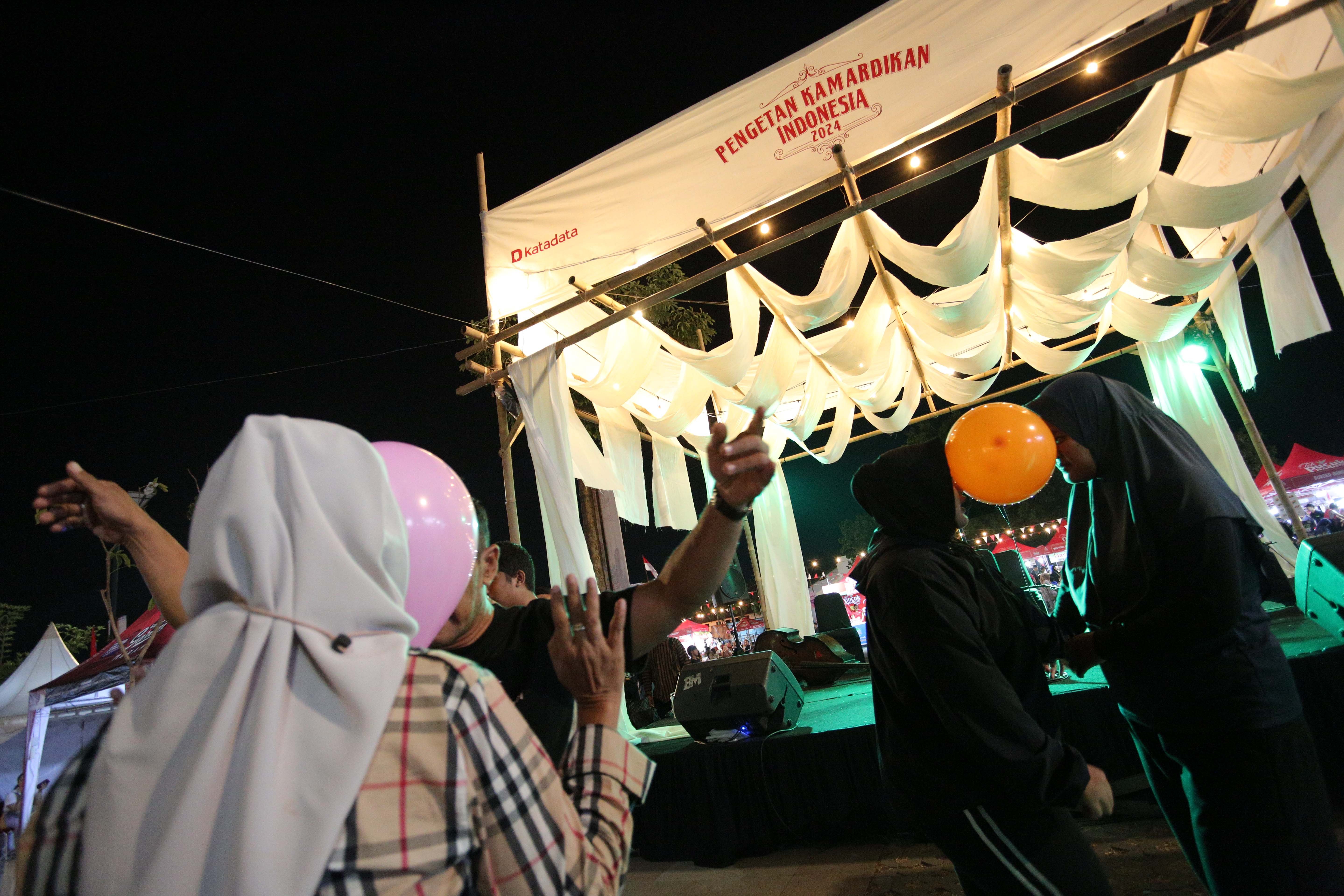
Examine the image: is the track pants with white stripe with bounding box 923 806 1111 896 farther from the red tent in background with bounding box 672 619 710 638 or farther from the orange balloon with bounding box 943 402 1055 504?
the red tent in background with bounding box 672 619 710 638

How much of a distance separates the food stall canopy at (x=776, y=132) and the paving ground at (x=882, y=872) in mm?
3850

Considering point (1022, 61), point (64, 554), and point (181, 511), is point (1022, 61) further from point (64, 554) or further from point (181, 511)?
point (64, 554)

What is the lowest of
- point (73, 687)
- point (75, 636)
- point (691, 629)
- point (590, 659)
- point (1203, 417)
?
point (691, 629)

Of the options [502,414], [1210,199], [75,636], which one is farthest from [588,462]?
[75,636]

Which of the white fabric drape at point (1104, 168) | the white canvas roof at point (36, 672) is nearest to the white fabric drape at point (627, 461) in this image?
the white fabric drape at point (1104, 168)

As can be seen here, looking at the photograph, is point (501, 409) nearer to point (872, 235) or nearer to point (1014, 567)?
point (872, 235)

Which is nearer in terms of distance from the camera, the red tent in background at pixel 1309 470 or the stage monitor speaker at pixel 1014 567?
the stage monitor speaker at pixel 1014 567

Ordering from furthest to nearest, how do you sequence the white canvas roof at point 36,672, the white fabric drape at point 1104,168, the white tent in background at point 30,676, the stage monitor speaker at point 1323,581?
1. the white canvas roof at point 36,672
2. the white tent in background at point 30,676
3. the white fabric drape at point 1104,168
4. the stage monitor speaker at point 1323,581

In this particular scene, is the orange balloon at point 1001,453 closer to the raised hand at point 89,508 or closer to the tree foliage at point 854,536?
the raised hand at point 89,508

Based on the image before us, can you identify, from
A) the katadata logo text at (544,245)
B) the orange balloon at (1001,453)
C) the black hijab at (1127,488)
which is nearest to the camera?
the black hijab at (1127,488)

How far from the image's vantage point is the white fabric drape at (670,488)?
8250 millimetres

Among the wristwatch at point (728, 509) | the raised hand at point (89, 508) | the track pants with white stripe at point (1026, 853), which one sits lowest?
the track pants with white stripe at point (1026, 853)

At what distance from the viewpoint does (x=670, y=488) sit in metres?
8.45

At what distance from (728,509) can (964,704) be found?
845 millimetres
